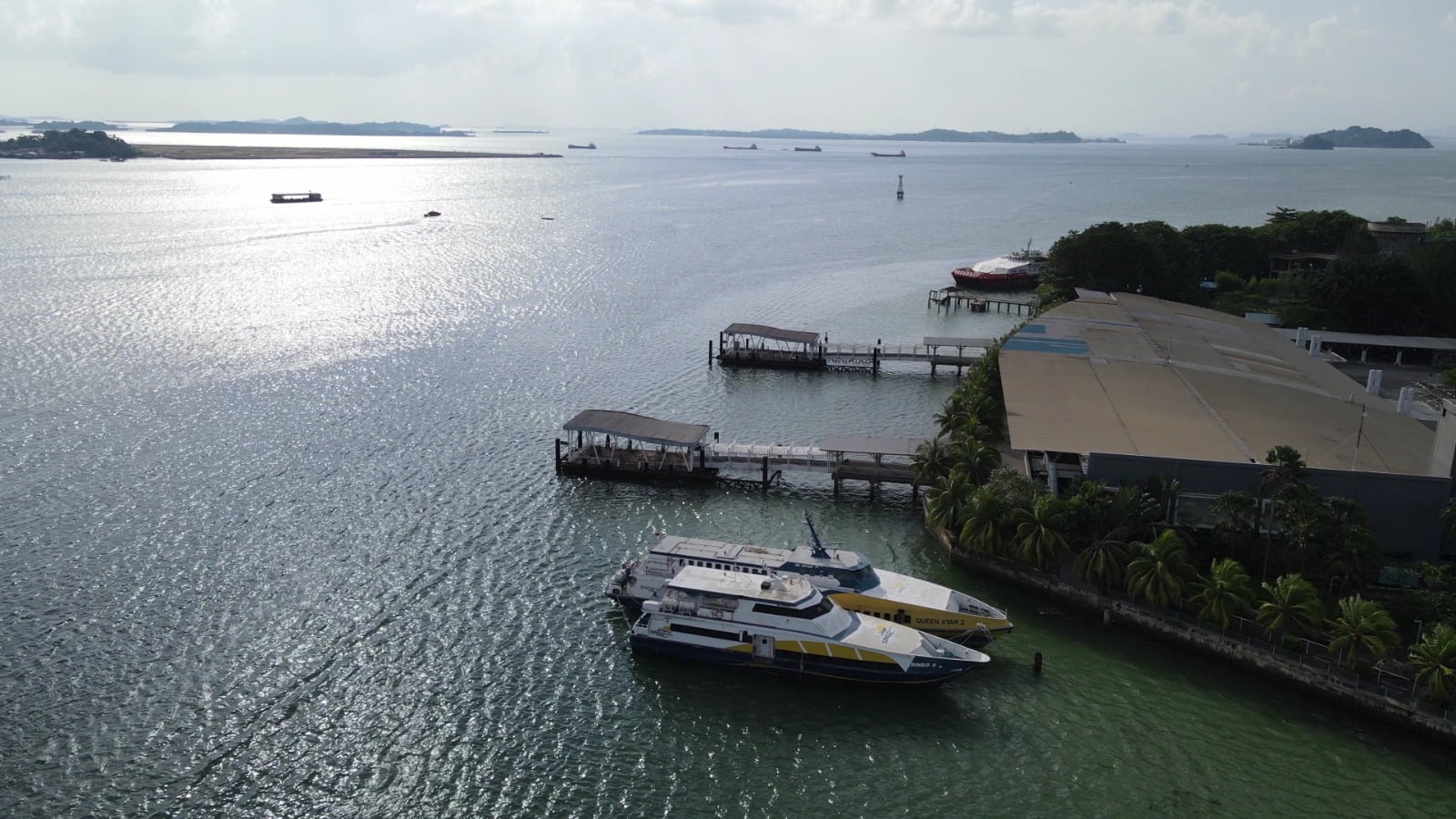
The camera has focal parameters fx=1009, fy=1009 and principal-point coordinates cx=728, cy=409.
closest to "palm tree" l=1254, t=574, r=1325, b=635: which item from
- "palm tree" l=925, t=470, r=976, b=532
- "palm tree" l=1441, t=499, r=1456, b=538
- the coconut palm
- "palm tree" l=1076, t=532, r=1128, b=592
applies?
"palm tree" l=1076, t=532, r=1128, b=592

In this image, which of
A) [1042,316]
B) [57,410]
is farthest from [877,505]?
[57,410]

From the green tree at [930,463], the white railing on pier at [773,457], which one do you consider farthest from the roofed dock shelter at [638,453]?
the green tree at [930,463]

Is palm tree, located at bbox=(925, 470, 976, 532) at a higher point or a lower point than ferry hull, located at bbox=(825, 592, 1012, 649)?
higher

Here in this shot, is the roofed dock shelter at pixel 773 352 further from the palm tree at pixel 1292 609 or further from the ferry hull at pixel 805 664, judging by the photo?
the palm tree at pixel 1292 609

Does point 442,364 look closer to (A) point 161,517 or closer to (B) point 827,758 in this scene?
(A) point 161,517

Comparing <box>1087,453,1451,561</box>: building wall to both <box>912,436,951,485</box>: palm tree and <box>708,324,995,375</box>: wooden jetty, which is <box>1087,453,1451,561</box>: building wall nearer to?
<box>912,436,951,485</box>: palm tree

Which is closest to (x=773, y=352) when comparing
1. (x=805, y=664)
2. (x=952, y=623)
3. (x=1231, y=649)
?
(x=952, y=623)
